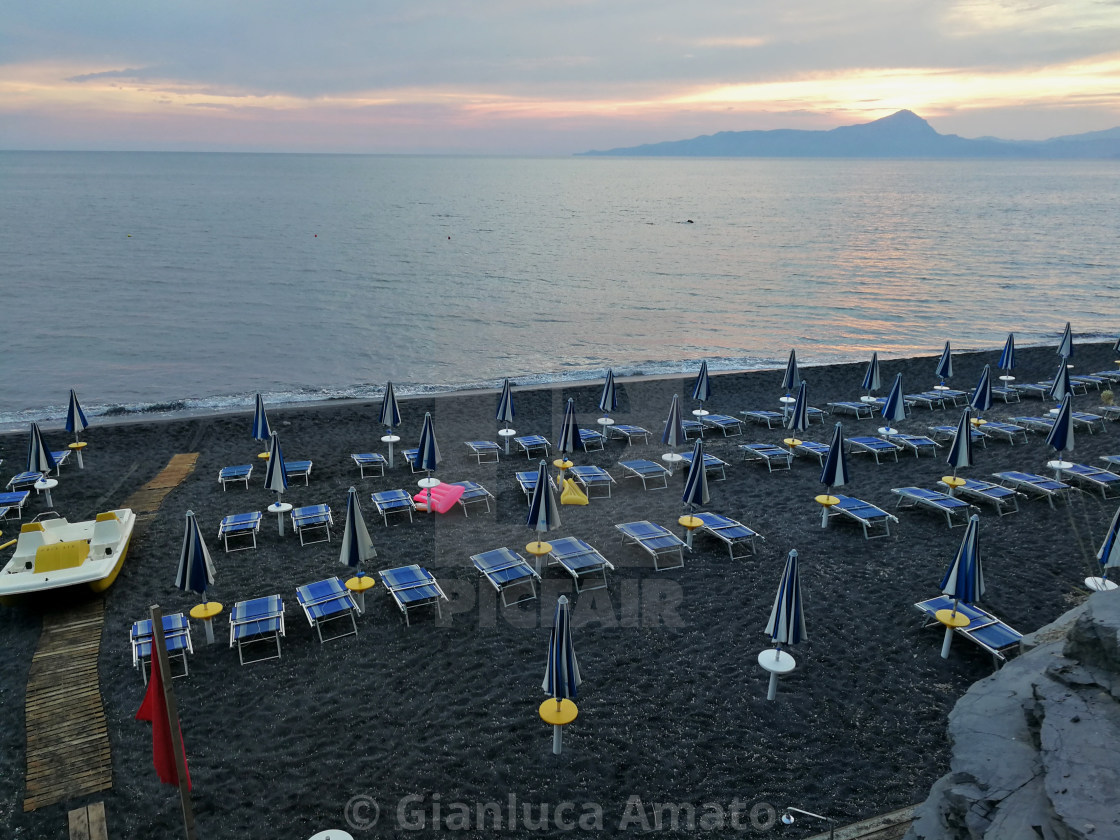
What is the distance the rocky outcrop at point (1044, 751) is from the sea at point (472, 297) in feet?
78.9

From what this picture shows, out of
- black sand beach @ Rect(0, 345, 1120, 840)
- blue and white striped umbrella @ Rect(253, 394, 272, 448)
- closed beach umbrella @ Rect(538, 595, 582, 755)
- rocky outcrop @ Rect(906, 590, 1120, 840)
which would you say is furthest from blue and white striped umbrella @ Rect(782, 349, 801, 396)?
closed beach umbrella @ Rect(538, 595, 582, 755)

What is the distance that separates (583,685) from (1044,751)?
5.19 meters

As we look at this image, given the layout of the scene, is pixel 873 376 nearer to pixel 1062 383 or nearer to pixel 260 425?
pixel 1062 383

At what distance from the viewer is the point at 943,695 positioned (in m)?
8.68

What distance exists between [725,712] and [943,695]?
8.89ft

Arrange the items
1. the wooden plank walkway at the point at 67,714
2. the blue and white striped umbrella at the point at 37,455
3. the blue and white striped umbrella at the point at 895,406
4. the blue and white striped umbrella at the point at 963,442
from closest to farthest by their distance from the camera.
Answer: the wooden plank walkway at the point at 67,714
the blue and white striped umbrella at the point at 963,442
the blue and white striped umbrella at the point at 37,455
the blue and white striped umbrella at the point at 895,406

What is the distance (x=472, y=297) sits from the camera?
47.7 metres

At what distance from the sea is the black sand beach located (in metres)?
15.4

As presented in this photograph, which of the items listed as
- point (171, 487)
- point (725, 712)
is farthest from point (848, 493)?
point (171, 487)

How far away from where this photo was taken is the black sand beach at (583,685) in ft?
23.9

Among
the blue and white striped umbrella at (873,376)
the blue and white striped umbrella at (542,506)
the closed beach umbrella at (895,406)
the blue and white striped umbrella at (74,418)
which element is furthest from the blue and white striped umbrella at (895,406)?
the blue and white striped umbrella at (74,418)

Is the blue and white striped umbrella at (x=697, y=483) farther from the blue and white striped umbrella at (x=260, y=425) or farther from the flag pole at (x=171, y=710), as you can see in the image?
the blue and white striped umbrella at (x=260, y=425)

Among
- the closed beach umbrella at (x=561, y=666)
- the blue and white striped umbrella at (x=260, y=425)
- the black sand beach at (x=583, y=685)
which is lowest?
the black sand beach at (x=583, y=685)

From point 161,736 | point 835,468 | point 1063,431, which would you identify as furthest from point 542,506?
point 1063,431
